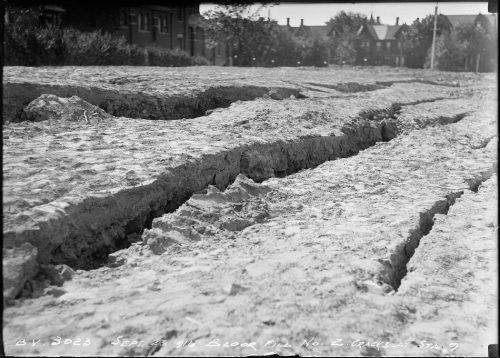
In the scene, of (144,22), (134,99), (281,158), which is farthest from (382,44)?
(281,158)

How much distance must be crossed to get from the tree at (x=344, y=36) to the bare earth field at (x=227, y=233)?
46.7 m

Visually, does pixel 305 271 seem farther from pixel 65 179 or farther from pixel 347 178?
pixel 347 178

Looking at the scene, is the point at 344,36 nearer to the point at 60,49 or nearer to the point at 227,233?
the point at 60,49

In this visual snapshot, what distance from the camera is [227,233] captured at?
2678mm

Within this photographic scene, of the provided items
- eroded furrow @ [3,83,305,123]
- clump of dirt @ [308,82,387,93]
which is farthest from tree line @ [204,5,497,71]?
eroded furrow @ [3,83,305,123]

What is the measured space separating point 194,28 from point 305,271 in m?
35.5

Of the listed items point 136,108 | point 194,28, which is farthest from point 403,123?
point 194,28

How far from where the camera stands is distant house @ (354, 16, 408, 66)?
6750 centimetres

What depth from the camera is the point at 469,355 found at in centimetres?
174

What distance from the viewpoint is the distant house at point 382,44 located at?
67.5m

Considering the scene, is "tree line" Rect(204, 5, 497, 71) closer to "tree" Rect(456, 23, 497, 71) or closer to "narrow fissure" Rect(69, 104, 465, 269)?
"tree" Rect(456, 23, 497, 71)

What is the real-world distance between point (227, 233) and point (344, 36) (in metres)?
59.9

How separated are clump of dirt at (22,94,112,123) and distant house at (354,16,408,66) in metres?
64.0

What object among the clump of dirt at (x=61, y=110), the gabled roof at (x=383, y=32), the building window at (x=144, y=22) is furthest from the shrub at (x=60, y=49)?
the gabled roof at (x=383, y=32)
